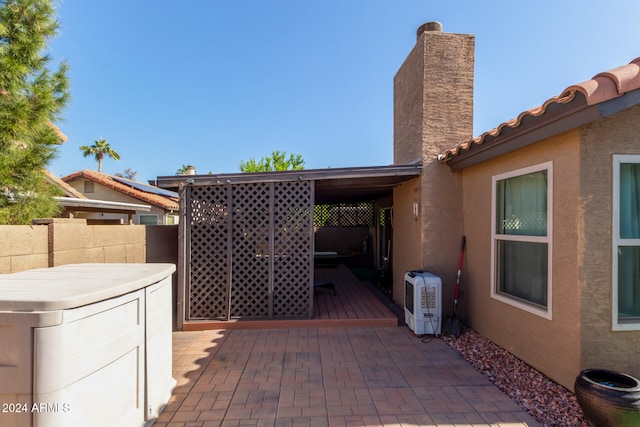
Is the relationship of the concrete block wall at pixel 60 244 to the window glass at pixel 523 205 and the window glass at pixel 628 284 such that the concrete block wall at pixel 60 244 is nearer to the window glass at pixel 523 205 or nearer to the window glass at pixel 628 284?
the window glass at pixel 523 205

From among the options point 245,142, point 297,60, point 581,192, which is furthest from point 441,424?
point 245,142

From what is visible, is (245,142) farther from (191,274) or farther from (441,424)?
(441,424)

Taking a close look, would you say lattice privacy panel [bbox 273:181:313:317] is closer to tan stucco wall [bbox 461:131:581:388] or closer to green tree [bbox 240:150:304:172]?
tan stucco wall [bbox 461:131:581:388]

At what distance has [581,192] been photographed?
326cm

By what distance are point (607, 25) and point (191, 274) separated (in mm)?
9780

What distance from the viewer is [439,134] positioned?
5.80 meters

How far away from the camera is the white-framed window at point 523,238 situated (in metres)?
3.83

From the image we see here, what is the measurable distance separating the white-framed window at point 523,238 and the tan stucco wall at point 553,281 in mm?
100

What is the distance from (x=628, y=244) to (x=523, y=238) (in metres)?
1.06

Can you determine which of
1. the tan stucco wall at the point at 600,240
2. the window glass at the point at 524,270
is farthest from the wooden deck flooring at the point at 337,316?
the tan stucco wall at the point at 600,240

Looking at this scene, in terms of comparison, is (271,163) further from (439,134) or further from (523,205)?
(523,205)

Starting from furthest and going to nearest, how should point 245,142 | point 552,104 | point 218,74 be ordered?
point 245,142 → point 218,74 → point 552,104

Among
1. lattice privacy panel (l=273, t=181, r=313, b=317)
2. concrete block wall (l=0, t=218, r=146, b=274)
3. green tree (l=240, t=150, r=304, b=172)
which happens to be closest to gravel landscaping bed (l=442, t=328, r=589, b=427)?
lattice privacy panel (l=273, t=181, r=313, b=317)

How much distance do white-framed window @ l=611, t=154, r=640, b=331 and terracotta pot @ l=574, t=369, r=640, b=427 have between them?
2.32ft
